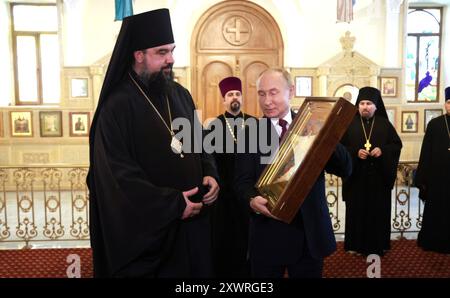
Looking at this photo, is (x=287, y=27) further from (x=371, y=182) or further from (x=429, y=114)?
(x=371, y=182)

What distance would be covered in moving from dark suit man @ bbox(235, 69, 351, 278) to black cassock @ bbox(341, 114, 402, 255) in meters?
2.62

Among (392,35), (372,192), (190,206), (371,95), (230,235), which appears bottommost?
(230,235)

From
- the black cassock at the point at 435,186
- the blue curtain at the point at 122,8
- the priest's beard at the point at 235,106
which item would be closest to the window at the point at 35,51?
the blue curtain at the point at 122,8

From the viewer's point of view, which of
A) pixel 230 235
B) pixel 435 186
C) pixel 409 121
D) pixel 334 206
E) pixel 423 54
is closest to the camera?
pixel 230 235

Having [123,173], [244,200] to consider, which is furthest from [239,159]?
[123,173]

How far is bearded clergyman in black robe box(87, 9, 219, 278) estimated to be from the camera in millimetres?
2176

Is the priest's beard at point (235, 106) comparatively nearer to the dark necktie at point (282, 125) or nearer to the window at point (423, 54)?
the dark necktie at point (282, 125)

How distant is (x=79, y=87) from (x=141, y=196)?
7823 millimetres

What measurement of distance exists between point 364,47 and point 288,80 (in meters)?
7.80

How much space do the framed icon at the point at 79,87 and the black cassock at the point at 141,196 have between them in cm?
739

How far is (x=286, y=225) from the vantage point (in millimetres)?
2328

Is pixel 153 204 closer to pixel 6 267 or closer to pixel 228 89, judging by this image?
pixel 228 89

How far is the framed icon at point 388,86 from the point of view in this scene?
948 centimetres

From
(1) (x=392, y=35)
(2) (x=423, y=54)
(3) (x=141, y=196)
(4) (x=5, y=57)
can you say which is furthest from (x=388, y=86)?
(3) (x=141, y=196)
